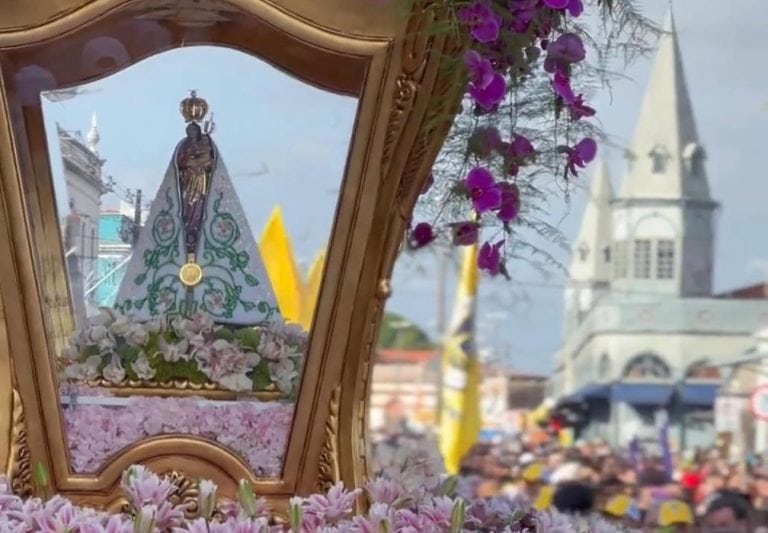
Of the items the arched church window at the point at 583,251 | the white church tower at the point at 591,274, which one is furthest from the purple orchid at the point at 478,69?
the white church tower at the point at 591,274

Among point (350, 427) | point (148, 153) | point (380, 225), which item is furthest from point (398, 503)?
point (148, 153)

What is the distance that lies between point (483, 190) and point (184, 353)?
11.8 inches

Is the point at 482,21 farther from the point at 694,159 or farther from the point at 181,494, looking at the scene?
the point at 694,159

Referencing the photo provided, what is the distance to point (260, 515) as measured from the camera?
1020 millimetres

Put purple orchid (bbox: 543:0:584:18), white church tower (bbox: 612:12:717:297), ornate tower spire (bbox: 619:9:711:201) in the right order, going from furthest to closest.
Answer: white church tower (bbox: 612:12:717:297), ornate tower spire (bbox: 619:9:711:201), purple orchid (bbox: 543:0:584:18)

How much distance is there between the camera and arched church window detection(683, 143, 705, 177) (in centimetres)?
382

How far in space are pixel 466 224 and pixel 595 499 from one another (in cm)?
237

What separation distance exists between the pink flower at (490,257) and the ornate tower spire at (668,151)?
1.84 metres

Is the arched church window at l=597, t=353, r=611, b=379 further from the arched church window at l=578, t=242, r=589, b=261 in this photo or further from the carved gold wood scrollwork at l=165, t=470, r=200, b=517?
the carved gold wood scrollwork at l=165, t=470, r=200, b=517

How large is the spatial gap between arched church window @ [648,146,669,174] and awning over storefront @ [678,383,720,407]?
34.1 inches

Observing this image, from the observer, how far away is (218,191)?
113 cm

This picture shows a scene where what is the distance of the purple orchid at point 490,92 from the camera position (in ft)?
3.48

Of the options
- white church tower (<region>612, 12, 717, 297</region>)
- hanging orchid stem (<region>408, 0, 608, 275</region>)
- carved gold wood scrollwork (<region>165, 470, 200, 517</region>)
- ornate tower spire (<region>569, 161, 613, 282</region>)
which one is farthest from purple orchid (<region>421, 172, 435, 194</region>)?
white church tower (<region>612, 12, 717, 297</region>)

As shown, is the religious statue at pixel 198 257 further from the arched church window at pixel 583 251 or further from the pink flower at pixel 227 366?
the arched church window at pixel 583 251
